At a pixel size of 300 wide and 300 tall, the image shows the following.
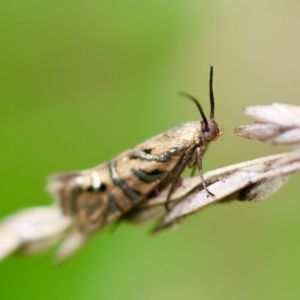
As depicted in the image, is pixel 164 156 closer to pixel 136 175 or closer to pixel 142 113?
pixel 136 175

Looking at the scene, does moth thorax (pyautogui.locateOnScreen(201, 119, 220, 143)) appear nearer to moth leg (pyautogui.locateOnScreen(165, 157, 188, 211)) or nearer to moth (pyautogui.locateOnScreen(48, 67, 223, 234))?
moth (pyautogui.locateOnScreen(48, 67, 223, 234))

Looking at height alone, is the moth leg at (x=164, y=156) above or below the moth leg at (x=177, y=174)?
above

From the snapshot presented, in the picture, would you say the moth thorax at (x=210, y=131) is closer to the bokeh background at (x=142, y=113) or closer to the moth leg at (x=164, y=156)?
the moth leg at (x=164, y=156)

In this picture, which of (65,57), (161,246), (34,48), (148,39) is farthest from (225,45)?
(161,246)

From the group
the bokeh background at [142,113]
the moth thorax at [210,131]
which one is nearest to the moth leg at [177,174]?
the moth thorax at [210,131]

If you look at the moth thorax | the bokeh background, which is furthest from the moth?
the bokeh background

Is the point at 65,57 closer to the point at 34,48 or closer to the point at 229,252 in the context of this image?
the point at 34,48
